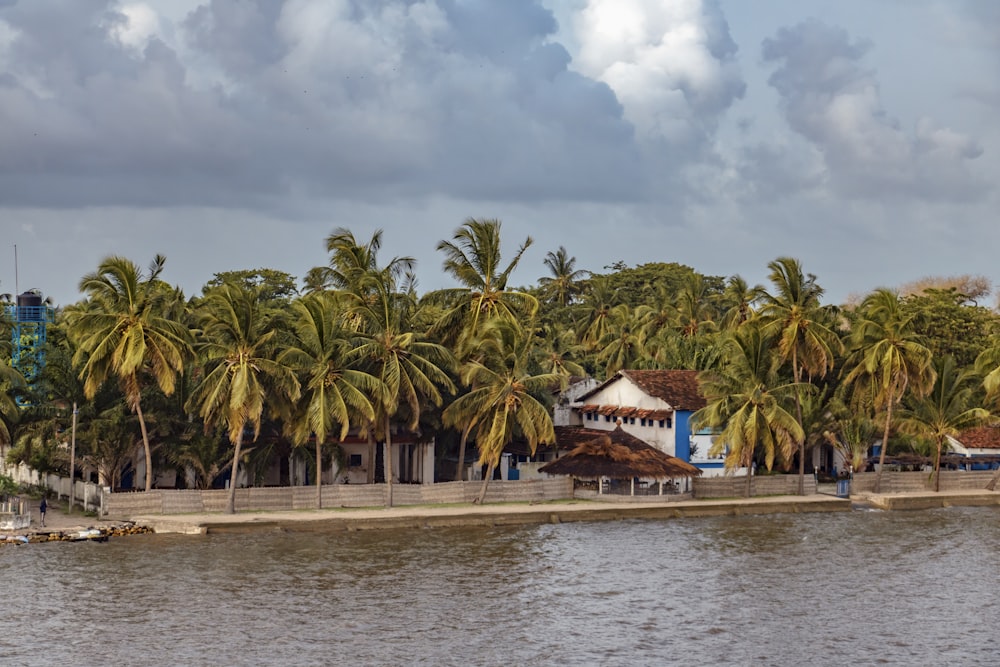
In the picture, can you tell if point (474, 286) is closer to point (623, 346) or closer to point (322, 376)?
point (322, 376)

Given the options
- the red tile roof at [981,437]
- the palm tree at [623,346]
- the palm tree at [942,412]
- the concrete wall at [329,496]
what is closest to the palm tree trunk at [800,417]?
the palm tree at [942,412]

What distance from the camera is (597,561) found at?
1789 inches

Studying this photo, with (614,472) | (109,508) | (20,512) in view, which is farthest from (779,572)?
(20,512)

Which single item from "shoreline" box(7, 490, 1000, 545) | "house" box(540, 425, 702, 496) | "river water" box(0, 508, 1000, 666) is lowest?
"river water" box(0, 508, 1000, 666)

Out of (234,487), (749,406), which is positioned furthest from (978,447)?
(234,487)

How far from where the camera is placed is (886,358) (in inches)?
2434

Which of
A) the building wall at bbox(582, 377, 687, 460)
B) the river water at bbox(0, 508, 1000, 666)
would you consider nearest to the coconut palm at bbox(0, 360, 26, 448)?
the river water at bbox(0, 508, 1000, 666)

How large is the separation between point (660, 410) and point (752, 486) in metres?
6.56

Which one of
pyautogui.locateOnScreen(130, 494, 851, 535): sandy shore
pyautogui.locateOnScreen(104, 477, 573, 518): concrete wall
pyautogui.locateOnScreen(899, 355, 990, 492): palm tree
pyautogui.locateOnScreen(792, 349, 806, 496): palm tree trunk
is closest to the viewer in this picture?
Answer: pyautogui.locateOnScreen(130, 494, 851, 535): sandy shore

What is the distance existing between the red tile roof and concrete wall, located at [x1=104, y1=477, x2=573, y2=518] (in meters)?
25.3

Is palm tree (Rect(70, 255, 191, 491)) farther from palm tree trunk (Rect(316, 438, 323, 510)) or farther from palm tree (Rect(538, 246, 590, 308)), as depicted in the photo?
palm tree (Rect(538, 246, 590, 308))

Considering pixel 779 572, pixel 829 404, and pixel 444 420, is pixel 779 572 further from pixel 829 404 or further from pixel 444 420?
pixel 829 404

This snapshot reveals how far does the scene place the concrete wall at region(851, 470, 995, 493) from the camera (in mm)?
64312

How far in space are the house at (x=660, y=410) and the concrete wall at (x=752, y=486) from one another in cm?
303
